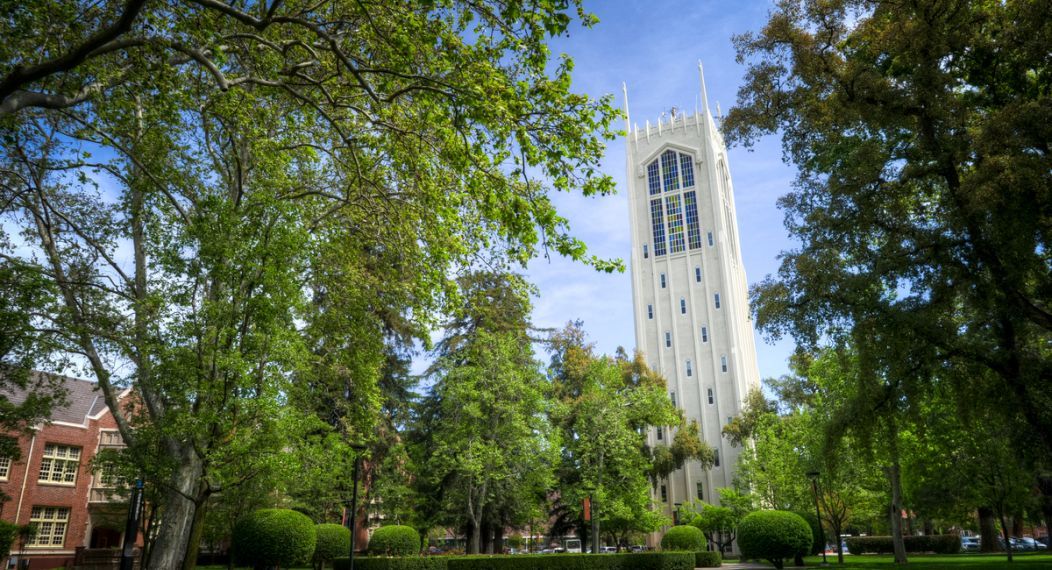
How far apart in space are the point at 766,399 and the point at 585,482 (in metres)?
30.4

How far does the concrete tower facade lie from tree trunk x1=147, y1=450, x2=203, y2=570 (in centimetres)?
4900

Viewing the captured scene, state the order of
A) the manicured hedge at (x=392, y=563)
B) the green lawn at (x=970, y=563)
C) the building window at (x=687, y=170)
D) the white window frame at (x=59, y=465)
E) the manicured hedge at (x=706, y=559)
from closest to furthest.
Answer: the green lawn at (x=970, y=563), the manicured hedge at (x=392, y=563), the manicured hedge at (x=706, y=559), the white window frame at (x=59, y=465), the building window at (x=687, y=170)

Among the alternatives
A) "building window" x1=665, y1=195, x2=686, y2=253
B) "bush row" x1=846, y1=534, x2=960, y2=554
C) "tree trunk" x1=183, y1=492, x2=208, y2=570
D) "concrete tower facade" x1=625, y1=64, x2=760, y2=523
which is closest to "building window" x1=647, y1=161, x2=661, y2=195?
"concrete tower facade" x1=625, y1=64, x2=760, y2=523

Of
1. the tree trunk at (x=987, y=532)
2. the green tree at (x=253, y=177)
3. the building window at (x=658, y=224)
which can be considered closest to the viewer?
the green tree at (x=253, y=177)

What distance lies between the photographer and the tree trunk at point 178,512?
1316 cm

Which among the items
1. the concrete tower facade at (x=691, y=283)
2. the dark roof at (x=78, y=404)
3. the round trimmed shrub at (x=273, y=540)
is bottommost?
the round trimmed shrub at (x=273, y=540)

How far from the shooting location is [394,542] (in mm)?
25172

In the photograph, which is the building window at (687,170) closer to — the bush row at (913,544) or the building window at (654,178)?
the building window at (654,178)

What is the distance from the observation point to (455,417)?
30188 millimetres

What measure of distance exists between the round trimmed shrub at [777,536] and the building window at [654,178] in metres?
50.3

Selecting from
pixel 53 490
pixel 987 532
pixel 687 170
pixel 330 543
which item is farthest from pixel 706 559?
pixel 687 170

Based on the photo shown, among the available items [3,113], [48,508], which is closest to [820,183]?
[3,113]

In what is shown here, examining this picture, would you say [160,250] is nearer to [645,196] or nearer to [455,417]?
[455,417]

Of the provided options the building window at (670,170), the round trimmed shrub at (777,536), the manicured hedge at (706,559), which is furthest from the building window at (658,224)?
the round trimmed shrub at (777,536)
